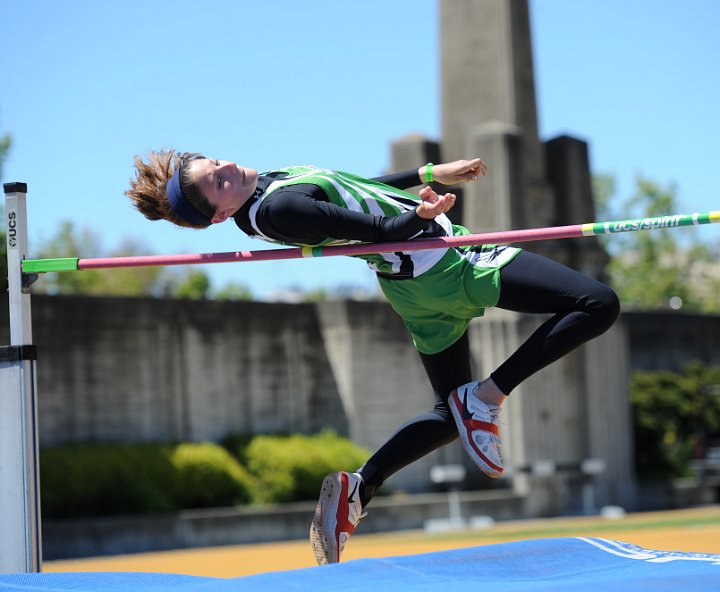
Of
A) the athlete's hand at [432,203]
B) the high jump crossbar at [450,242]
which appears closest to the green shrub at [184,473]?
the high jump crossbar at [450,242]

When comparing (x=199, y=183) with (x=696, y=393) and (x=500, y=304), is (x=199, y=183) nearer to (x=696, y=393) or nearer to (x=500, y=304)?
(x=500, y=304)

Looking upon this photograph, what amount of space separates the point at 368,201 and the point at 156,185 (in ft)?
2.78

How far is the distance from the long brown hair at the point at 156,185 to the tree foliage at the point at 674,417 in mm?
16970

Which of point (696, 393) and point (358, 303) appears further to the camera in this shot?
point (696, 393)

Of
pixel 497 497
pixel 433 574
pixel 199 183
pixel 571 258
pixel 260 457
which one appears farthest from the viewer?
pixel 571 258

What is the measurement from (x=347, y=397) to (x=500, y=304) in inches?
488

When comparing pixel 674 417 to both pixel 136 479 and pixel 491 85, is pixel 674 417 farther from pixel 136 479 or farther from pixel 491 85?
pixel 136 479

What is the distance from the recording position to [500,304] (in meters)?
4.66

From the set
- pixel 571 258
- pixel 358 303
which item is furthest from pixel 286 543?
pixel 571 258

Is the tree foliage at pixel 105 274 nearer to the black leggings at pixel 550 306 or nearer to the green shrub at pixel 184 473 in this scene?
the green shrub at pixel 184 473

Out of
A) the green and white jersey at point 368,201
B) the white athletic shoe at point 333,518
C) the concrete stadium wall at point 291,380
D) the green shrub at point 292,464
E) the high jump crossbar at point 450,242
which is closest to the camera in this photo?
the high jump crossbar at point 450,242

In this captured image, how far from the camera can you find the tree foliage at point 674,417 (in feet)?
67.8

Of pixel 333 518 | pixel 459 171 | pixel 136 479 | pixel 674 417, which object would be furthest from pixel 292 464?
pixel 459 171

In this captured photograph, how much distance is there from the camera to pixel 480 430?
4.50 meters
